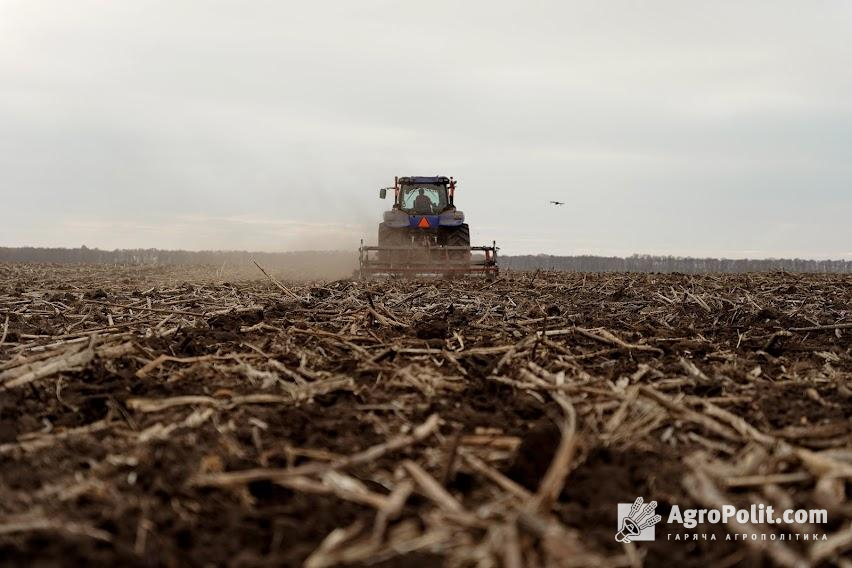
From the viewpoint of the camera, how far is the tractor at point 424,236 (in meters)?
20.1

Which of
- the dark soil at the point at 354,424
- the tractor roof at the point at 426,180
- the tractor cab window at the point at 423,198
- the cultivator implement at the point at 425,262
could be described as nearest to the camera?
the dark soil at the point at 354,424

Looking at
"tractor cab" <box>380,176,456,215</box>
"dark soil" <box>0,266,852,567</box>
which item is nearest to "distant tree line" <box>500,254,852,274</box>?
"tractor cab" <box>380,176,456,215</box>

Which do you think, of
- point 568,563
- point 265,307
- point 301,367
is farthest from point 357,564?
point 265,307

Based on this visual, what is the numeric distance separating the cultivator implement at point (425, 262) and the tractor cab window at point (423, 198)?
238cm

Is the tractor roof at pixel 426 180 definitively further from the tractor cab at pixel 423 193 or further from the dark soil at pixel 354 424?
the dark soil at pixel 354 424

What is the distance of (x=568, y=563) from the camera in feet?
8.04

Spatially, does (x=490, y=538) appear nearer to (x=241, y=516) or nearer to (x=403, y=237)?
(x=241, y=516)

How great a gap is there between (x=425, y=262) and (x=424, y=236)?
324 cm

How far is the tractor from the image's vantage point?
20062 mm

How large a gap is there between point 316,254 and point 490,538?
50.2m

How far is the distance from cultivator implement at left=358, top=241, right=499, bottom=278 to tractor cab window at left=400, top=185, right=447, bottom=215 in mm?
2380

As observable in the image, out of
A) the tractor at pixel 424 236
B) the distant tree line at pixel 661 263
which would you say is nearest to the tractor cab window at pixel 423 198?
the tractor at pixel 424 236

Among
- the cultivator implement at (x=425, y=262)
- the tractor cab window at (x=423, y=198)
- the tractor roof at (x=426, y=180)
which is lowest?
the cultivator implement at (x=425, y=262)

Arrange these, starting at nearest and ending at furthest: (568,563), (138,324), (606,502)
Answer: (568,563)
(606,502)
(138,324)
